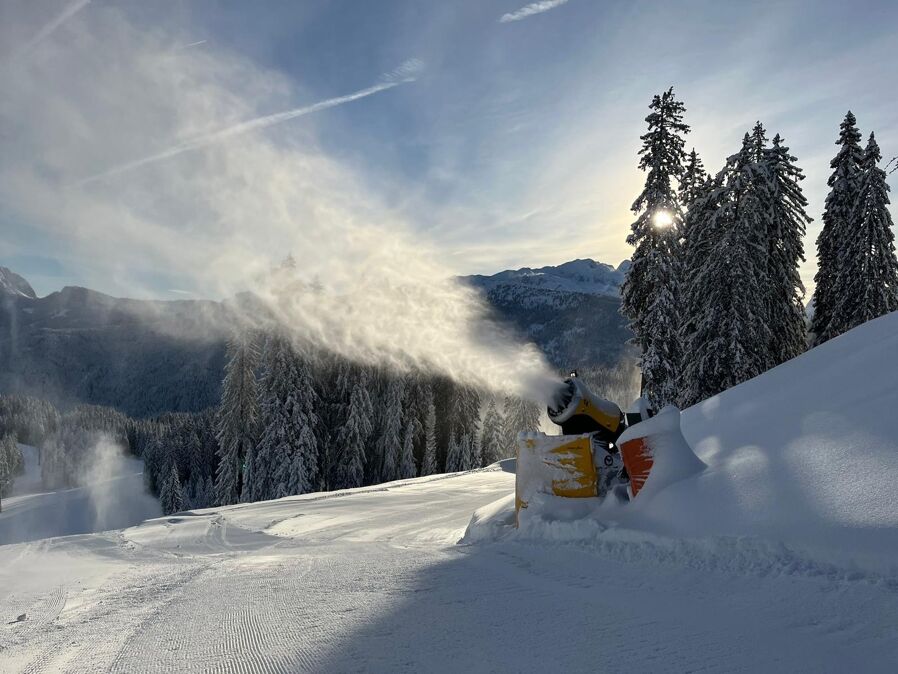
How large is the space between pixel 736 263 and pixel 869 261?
8.27m

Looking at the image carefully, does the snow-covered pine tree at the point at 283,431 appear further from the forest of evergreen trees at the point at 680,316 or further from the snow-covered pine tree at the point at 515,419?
the snow-covered pine tree at the point at 515,419

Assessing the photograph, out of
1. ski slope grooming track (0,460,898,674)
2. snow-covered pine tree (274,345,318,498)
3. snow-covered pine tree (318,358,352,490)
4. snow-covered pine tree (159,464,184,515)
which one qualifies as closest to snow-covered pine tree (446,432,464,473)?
snow-covered pine tree (318,358,352,490)

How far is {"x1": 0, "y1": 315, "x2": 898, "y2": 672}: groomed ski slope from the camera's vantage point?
3121 mm

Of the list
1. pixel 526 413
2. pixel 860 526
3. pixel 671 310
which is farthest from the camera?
pixel 526 413

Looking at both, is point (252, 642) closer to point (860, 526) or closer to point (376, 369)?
point (860, 526)

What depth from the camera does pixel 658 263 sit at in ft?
70.0

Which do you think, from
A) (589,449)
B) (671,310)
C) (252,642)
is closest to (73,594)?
(252,642)

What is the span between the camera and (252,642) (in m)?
3.50

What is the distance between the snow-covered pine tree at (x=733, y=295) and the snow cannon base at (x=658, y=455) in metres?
16.6

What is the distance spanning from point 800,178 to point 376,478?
32.2 metres

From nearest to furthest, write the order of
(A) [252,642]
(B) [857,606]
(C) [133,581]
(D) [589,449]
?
(B) [857,606] → (A) [252,642] → (C) [133,581] → (D) [589,449]

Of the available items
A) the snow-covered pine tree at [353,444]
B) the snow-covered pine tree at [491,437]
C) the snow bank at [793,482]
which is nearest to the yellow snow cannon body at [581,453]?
the snow bank at [793,482]

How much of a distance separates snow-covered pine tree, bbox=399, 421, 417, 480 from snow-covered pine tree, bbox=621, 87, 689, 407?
21958mm

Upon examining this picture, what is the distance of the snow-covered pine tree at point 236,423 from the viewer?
34.8 meters
